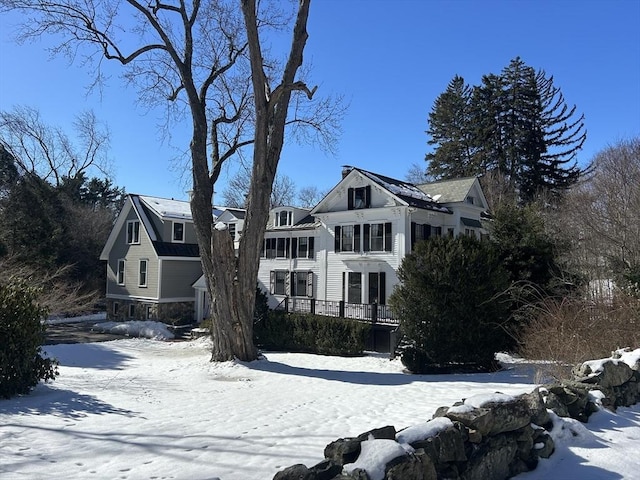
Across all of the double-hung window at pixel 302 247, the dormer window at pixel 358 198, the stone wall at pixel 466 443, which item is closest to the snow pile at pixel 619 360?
the stone wall at pixel 466 443

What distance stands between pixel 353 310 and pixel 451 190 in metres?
9.12

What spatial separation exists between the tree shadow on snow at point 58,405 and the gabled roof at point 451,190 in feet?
71.0

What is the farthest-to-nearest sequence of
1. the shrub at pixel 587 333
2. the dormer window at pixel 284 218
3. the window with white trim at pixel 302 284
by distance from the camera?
the dormer window at pixel 284 218
the window with white trim at pixel 302 284
the shrub at pixel 587 333

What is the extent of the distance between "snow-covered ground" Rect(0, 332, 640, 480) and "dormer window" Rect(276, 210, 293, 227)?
19319 mm

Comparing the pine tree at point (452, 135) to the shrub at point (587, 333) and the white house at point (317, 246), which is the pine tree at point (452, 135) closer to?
the white house at point (317, 246)

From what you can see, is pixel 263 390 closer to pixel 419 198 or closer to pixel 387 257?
pixel 387 257

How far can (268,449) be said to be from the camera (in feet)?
→ 16.7

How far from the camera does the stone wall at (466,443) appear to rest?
3482 mm

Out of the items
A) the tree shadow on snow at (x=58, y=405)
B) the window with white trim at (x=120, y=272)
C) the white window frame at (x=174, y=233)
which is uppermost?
the white window frame at (x=174, y=233)

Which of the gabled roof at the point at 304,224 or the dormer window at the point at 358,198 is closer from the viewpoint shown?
the dormer window at the point at 358,198

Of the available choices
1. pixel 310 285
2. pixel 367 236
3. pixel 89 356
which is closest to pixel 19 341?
pixel 89 356

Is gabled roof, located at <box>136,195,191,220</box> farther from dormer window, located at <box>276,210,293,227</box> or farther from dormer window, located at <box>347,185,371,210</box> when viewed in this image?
dormer window, located at <box>347,185,371,210</box>

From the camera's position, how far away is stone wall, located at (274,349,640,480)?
3.48 metres

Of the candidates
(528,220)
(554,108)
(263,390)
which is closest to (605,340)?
(263,390)
